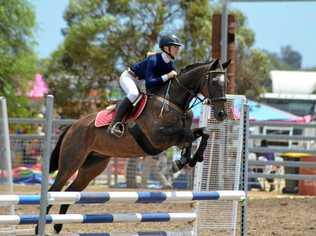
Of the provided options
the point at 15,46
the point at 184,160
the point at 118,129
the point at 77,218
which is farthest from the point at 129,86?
the point at 15,46

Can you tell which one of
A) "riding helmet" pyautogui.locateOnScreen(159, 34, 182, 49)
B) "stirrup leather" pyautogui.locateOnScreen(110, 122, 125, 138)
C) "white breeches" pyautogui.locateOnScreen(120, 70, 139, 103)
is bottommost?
"stirrup leather" pyautogui.locateOnScreen(110, 122, 125, 138)

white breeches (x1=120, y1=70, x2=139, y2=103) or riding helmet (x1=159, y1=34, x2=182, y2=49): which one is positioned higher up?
riding helmet (x1=159, y1=34, x2=182, y2=49)

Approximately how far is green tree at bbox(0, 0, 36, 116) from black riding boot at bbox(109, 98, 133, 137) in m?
13.7

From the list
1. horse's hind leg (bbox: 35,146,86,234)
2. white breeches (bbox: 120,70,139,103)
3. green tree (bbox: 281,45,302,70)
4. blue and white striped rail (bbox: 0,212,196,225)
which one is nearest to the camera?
blue and white striped rail (bbox: 0,212,196,225)

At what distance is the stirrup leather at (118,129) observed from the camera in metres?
7.95

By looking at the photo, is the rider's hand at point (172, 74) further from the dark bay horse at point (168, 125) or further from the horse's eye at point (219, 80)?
the horse's eye at point (219, 80)

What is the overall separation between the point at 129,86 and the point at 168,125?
0.68m

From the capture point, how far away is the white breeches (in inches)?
316

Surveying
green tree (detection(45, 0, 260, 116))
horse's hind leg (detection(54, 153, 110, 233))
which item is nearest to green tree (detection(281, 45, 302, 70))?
green tree (detection(45, 0, 260, 116))

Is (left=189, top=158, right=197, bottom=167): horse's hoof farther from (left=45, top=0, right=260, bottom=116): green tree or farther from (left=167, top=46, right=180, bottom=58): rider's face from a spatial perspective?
(left=45, top=0, right=260, bottom=116): green tree

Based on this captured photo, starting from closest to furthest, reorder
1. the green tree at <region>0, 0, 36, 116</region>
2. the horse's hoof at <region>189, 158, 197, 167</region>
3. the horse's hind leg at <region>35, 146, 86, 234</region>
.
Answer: the horse's hoof at <region>189, 158, 197, 167</region> → the horse's hind leg at <region>35, 146, 86, 234</region> → the green tree at <region>0, 0, 36, 116</region>

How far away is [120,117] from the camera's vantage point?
26.3 feet

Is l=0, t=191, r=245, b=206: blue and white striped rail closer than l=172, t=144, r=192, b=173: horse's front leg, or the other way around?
l=0, t=191, r=245, b=206: blue and white striped rail

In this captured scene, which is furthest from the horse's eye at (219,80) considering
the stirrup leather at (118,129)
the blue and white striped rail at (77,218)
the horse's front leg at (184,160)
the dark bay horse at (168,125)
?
the blue and white striped rail at (77,218)
